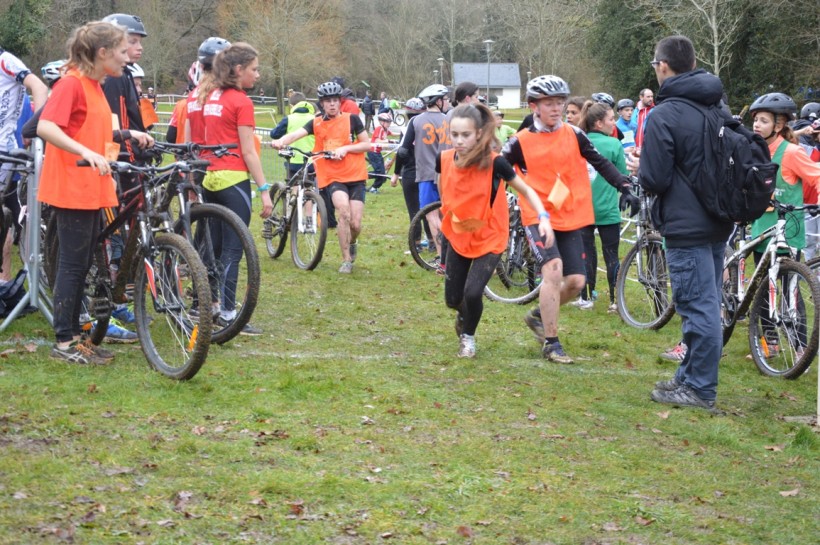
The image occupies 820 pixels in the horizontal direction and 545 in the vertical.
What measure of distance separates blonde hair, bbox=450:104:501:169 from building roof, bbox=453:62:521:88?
82.3 metres

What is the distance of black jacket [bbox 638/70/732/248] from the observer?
6777mm

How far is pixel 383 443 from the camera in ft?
19.1

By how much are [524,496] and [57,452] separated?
7.45 ft

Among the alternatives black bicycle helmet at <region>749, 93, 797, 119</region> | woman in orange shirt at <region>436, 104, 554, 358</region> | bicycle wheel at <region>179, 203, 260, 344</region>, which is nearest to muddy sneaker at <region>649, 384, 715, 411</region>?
woman in orange shirt at <region>436, 104, 554, 358</region>

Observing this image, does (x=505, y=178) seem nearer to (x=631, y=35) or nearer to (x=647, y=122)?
(x=647, y=122)

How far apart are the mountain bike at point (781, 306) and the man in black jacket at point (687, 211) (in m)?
1.02

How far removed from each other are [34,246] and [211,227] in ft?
4.28

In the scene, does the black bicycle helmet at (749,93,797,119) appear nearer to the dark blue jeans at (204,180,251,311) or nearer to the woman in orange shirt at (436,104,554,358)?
the woman in orange shirt at (436,104,554,358)

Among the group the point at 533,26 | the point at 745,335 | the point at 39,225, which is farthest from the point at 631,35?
the point at 39,225

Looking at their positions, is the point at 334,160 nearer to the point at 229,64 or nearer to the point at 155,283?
the point at 229,64

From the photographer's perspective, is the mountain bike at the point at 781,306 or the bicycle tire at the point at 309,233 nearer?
the mountain bike at the point at 781,306

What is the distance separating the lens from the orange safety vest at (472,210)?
7.73 m

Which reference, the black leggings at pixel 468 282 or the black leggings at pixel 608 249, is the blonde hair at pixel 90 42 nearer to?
the black leggings at pixel 468 282

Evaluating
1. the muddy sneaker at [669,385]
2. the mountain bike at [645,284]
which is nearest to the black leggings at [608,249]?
the mountain bike at [645,284]
